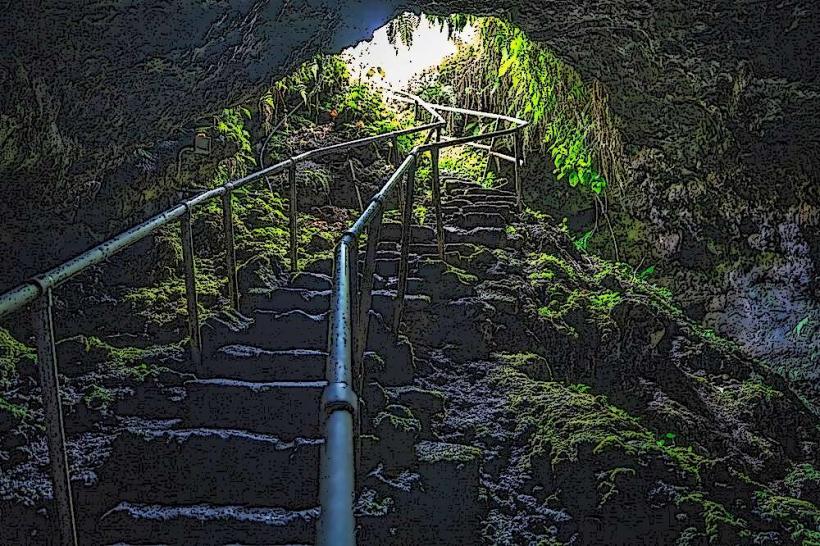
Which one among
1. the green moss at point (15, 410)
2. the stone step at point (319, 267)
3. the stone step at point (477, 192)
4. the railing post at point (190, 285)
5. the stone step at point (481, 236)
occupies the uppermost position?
the stone step at point (477, 192)

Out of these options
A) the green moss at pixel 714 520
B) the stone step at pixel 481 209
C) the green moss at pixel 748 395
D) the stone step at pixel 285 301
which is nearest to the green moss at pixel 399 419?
the green moss at pixel 714 520

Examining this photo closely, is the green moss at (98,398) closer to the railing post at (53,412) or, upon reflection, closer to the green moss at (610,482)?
the railing post at (53,412)

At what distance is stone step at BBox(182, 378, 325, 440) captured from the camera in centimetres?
307

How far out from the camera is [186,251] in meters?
3.51

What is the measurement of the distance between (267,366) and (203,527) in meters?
1.26

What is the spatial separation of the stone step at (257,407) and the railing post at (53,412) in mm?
1111

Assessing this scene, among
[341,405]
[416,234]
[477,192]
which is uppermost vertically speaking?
[477,192]

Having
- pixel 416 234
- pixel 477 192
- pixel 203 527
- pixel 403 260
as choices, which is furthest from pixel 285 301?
pixel 477 192

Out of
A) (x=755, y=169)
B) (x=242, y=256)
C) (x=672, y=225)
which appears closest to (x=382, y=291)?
(x=242, y=256)

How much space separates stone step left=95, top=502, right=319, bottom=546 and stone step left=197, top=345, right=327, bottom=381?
1.12 m

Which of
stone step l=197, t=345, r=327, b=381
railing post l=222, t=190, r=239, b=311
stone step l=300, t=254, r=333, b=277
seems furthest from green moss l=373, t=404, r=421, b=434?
stone step l=300, t=254, r=333, b=277

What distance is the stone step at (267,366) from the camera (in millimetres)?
3615

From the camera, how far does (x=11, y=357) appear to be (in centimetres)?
357

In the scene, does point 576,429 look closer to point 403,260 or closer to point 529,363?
point 529,363
